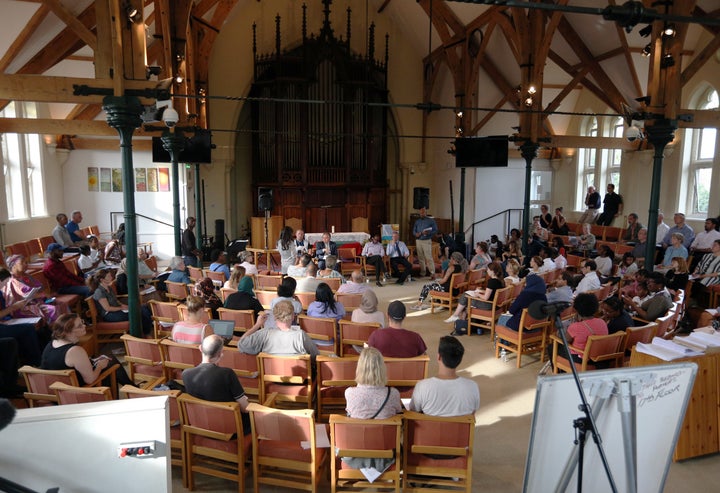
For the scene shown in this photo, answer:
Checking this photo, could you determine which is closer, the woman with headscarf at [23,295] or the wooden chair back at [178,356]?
the wooden chair back at [178,356]

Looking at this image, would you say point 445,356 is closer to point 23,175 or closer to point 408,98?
point 23,175

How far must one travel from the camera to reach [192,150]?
10938 mm

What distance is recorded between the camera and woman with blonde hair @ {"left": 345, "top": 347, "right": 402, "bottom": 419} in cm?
311

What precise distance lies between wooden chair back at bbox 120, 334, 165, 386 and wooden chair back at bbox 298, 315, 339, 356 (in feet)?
4.62

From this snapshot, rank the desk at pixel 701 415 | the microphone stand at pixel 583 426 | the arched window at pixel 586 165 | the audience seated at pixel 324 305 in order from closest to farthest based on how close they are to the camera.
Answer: the microphone stand at pixel 583 426 → the desk at pixel 701 415 → the audience seated at pixel 324 305 → the arched window at pixel 586 165

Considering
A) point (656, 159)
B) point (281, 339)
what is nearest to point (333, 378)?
point (281, 339)

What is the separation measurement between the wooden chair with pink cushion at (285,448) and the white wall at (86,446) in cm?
85

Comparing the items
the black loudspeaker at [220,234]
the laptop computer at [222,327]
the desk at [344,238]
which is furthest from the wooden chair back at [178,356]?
the black loudspeaker at [220,234]

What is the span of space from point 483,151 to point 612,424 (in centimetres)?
939

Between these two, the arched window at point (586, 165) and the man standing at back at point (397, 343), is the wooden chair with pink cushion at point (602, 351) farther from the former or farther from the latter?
the arched window at point (586, 165)

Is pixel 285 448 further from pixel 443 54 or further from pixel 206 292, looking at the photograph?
pixel 443 54

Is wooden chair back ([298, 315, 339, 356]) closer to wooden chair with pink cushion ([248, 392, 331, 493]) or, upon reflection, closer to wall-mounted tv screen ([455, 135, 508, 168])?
wooden chair with pink cushion ([248, 392, 331, 493])

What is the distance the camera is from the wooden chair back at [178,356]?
420 cm

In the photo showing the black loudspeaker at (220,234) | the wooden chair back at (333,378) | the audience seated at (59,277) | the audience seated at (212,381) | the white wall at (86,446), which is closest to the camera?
the white wall at (86,446)
